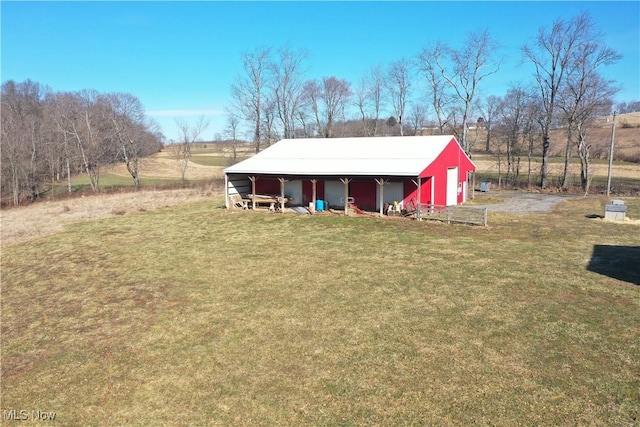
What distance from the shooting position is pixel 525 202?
26359 millimetres

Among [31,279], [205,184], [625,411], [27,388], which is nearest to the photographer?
[625,411]

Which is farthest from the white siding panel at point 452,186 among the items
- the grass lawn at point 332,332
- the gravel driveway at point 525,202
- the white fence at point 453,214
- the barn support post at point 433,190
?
the grass lawn at point 332,332

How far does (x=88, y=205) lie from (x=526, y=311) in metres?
30.1

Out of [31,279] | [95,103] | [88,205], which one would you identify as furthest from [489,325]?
[95,103]

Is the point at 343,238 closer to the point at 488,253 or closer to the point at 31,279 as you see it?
the point at 488,253

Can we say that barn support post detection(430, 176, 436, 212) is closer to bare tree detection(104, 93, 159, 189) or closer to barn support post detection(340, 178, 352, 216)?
Result: barn support post detection(340, 178, 352, 216)

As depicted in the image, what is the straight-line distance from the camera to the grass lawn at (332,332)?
6.14m

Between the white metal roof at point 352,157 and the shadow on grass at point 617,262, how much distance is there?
8587 millimetres

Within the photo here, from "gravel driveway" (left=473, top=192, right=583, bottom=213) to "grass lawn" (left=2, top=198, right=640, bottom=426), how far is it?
23.3 feet

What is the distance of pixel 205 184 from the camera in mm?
40688

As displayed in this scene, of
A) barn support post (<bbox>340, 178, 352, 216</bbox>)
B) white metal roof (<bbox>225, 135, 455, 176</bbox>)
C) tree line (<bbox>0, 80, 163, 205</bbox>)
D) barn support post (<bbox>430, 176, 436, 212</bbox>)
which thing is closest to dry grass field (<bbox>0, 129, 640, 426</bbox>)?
barn support post (<bbox>340, 178, 352, 216</bbox>)

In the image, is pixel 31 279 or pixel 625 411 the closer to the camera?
pixel 625 411

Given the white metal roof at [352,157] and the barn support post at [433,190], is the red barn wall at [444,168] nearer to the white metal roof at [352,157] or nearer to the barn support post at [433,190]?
the barn support post at [433,190]

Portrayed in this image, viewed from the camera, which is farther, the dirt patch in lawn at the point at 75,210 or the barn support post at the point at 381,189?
the dirt patch in lawn at the point at 75,210
